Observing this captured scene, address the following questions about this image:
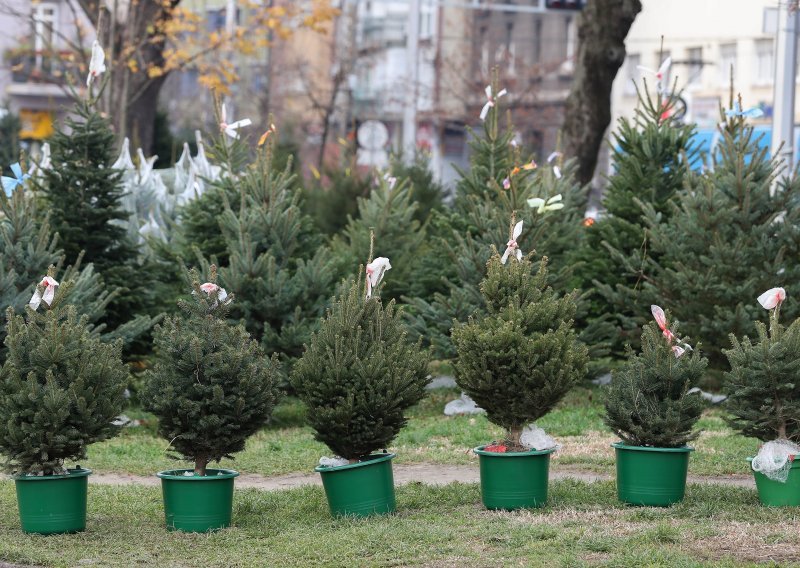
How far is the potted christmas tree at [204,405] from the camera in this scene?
8609 mm

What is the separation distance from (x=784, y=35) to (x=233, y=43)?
32.7 feet

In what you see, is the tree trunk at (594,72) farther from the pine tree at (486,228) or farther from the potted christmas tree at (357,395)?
the potted christmas tree at (357,395)

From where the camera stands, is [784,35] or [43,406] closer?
[43,406]

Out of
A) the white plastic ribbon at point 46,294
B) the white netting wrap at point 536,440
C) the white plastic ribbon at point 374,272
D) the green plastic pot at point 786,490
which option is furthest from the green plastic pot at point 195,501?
the green plastic pot at point 786,490

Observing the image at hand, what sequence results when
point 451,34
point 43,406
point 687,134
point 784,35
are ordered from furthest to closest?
point 451,34 → point 784,35 → point 687,134 → point 43,406

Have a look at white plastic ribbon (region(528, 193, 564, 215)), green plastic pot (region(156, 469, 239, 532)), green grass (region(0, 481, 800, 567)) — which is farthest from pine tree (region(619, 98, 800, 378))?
green plastic pot (region(156, 469, 239, 532))

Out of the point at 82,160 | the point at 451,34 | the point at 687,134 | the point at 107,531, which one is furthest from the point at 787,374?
the point at 451,34

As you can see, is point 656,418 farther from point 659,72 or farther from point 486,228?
point 659,72

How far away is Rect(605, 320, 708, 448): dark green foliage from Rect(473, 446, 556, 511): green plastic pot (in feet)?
1.77

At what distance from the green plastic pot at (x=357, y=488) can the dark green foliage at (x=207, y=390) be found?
1.92ft

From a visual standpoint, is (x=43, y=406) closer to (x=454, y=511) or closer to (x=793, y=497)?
(x=454, y=511)

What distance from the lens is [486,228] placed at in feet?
44.0

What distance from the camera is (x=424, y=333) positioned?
13969 millimetres

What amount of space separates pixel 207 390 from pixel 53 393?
2.99 ft
